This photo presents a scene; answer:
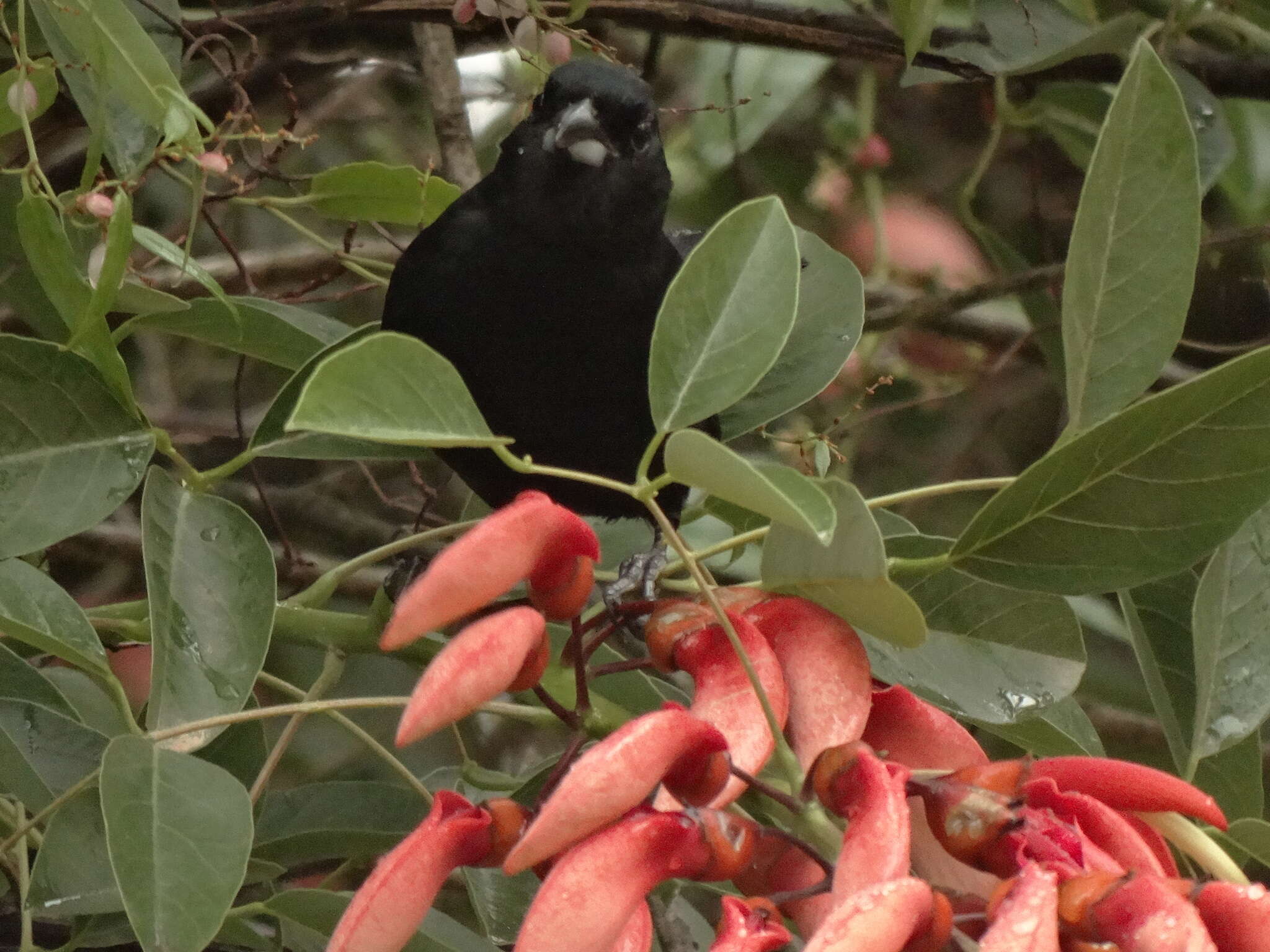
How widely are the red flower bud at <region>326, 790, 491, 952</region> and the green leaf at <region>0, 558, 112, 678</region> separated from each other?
15.0 inches

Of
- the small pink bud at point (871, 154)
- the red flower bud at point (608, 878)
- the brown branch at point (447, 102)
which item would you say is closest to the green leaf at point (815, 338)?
the red flower bud at point (608, 878)

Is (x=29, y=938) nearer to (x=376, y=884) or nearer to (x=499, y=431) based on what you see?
(x=376, y=884)

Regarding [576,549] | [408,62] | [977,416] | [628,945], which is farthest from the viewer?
[977,416]

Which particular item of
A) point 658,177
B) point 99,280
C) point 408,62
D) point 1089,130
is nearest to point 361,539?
point 408,62

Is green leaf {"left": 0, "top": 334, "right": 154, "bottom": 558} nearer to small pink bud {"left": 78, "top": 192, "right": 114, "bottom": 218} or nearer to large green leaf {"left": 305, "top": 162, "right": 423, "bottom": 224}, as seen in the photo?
small pink bud {"left": 78, "top": 192, "right": 114, "bottom": 218}

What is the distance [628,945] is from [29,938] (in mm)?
596

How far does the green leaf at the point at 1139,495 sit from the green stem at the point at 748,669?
0.17 metres

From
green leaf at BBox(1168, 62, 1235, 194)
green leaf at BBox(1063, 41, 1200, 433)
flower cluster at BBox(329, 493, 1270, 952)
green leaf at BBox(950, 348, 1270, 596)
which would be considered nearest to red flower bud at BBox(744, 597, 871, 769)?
flower cluster at BBox(329, 493, 1270, 952)

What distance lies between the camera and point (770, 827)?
80 cm

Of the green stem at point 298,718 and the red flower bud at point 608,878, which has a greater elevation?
the red flower bud at point 608,878

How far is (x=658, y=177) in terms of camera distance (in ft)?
5.85

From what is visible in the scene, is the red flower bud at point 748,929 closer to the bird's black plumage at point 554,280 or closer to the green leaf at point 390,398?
the green leaf at point 390,398

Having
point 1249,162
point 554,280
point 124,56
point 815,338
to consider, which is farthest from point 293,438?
point 1249,162

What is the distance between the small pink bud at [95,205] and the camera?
1.15m
